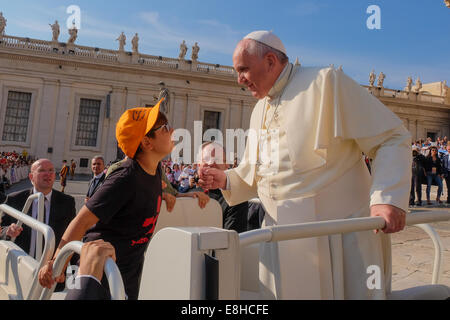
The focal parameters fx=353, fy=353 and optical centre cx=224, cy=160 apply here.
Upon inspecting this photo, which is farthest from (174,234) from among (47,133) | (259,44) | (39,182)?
(47,133)

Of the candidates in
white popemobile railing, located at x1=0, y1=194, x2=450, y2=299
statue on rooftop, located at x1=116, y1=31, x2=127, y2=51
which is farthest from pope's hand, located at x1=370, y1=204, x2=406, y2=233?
statue on rooftop, located at x1=116, y1=31, x2=127, y2=51

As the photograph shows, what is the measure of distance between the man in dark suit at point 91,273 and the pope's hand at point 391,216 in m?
1.09

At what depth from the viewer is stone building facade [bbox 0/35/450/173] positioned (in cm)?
2775

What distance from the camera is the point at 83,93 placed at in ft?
95.3

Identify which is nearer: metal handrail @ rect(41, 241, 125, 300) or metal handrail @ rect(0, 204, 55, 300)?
metal handrail @ rect(41, 241, 125, 300)

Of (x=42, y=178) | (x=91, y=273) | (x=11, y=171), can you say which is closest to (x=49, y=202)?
(x=42, y=178)

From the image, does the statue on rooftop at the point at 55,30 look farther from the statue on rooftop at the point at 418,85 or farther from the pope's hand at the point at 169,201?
the statue on rooftop at the point at 418,85

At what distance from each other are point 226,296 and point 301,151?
3.53 ft

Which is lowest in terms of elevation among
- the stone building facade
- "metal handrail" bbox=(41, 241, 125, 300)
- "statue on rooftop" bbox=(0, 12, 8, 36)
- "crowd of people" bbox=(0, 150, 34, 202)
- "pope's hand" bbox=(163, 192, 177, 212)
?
"metal handrail" bbox=(41, 241, 125, 300)

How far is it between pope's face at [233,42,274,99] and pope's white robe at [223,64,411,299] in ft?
0.29

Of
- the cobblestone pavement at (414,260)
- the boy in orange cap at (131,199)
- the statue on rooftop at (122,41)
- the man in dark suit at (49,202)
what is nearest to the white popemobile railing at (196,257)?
the boy in orange cap at (131,199)

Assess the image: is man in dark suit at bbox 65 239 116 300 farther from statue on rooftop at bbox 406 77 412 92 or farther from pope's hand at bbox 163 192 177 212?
statue on rooftop at bbox 406 77 412 92

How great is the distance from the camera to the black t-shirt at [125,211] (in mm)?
1811

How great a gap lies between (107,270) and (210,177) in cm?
116
